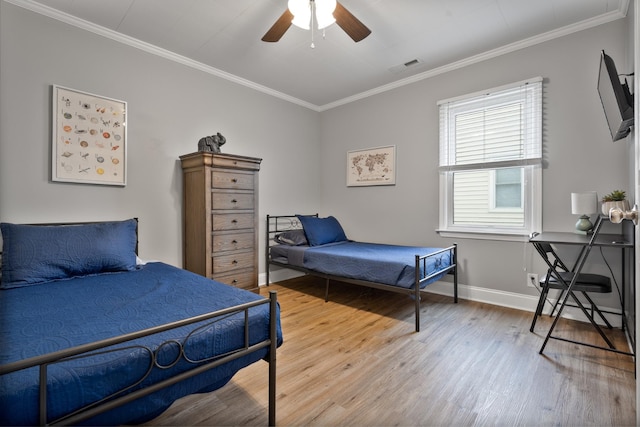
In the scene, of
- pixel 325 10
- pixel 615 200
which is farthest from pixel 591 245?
pixel 325 10

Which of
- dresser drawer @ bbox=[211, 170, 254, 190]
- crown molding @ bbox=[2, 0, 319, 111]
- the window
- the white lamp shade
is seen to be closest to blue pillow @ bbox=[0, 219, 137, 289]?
dresser drawer @ bbox=[211, 170, 254, 190]

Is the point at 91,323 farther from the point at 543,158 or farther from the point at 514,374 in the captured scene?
the point at 543,158

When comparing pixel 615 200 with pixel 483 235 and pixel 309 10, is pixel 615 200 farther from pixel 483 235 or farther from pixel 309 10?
pixel 309 10

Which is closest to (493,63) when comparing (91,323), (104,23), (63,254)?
(104,23)

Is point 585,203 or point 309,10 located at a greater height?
point 309,10

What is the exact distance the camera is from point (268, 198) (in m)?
4.16

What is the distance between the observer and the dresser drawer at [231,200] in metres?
2.96

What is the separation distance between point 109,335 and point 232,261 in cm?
186

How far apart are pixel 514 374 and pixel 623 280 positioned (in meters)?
1.49

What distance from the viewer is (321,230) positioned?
158 inches

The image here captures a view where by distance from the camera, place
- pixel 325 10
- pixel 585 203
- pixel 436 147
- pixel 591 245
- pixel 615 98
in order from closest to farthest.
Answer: pixel 615 98 → pixel 591 245 → pixel 325 10 → pixel 585 203 → pixel 436 147

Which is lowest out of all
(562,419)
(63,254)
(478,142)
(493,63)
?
(562,419)

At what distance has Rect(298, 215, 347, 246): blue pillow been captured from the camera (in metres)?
3.90

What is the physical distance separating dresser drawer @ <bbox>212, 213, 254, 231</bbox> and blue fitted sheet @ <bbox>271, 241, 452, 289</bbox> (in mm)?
746
